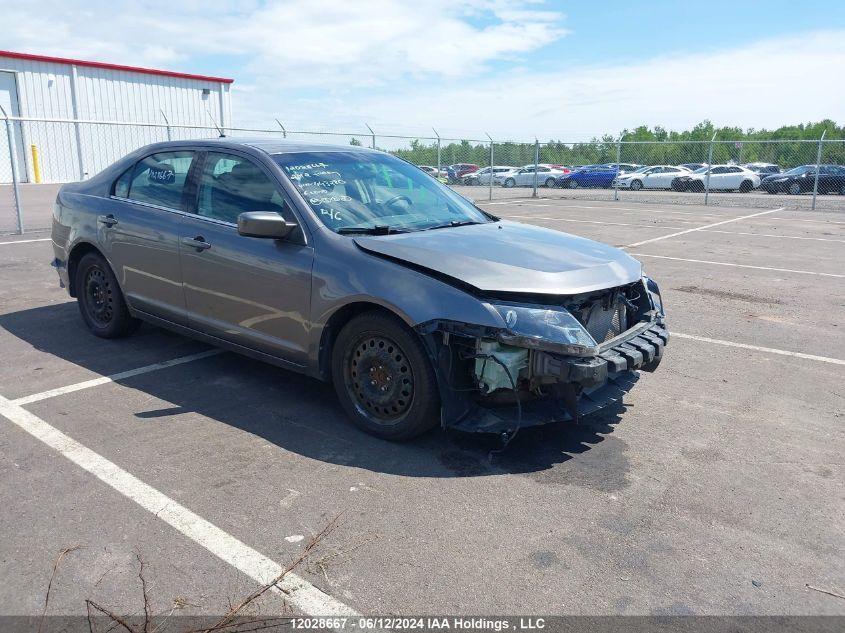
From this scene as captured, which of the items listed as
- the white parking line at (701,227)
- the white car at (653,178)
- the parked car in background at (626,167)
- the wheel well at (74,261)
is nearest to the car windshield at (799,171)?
the white car at (653,178)

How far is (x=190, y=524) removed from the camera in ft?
10.4

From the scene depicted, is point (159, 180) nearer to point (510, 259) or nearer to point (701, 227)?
point (510, 259)

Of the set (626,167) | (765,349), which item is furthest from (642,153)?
(765,349)

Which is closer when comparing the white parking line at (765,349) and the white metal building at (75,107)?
the white parking line at (765,349)

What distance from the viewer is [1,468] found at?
12.0 feet

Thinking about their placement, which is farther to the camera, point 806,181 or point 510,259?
point 806,181

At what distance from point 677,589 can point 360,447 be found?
183 centimetres

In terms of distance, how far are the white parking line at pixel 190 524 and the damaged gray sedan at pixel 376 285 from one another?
1.18 m

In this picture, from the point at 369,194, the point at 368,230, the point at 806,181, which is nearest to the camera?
the point at 368,230

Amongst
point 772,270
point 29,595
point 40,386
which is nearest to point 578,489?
point 29,595

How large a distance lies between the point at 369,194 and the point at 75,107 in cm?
3170

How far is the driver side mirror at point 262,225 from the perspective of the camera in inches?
163

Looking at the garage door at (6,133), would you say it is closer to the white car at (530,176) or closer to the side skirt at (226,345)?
the white car at (530,176)

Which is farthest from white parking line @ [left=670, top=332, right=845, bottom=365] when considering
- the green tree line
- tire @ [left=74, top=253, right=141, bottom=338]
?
the green tree line
